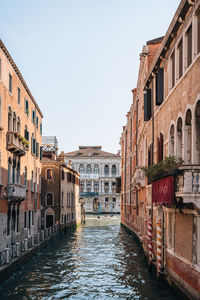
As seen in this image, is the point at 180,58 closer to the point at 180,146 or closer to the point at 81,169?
the point at 180,146

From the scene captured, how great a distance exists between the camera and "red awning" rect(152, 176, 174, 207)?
10305 mm

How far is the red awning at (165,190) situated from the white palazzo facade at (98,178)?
233 feet

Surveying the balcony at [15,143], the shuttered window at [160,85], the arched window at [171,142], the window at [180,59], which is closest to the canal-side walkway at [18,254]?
the balcony at [15,143]

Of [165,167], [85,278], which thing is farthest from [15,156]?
[165,167]

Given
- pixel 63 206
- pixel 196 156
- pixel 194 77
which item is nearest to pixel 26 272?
pixel 196 156

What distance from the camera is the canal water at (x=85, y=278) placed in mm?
13352

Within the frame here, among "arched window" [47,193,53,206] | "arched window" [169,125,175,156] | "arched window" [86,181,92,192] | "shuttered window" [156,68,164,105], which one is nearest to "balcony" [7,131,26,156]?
"shuttered window" [156,68,164,105]

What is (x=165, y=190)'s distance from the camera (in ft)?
37.1

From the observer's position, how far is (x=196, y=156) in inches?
401

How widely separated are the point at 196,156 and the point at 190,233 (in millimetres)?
2105

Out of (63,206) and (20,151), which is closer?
(20,151)

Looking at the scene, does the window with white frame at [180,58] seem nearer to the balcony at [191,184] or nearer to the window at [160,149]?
the window at [160,149]

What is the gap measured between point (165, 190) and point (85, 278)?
265 inches

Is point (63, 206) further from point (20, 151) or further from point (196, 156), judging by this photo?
point (196, 156)
